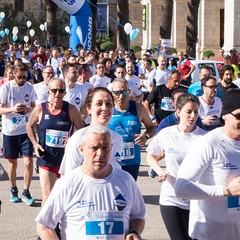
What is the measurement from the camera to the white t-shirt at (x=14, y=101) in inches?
384

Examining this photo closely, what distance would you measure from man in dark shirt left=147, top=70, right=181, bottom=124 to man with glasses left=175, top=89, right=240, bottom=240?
6709 millimetres

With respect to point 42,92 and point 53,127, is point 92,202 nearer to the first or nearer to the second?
point 53,127

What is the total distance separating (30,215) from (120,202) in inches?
187

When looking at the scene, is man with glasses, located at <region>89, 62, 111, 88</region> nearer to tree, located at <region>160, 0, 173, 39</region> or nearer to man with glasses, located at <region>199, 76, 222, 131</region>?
man with glasses, located at <region>199, 76, 222, 131</region>

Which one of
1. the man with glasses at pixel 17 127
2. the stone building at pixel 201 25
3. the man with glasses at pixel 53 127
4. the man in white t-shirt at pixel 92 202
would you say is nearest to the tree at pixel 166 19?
the stone building at pixel 201 25

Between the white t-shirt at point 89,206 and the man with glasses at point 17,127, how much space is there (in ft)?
16.6

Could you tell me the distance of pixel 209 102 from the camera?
988cm

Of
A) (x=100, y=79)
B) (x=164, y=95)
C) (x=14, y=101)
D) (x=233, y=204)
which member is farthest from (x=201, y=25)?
(x=233, y=204)

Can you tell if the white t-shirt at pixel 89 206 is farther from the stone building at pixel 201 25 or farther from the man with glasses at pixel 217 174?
the stone building at pixel 201 25

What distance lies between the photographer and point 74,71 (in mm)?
11039

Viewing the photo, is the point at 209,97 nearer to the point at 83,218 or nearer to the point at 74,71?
the point at 74,71

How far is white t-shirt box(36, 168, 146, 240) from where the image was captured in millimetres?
4180

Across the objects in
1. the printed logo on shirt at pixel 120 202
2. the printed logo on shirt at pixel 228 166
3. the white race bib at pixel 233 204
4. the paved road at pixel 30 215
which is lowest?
the paved road at pixel 30 215

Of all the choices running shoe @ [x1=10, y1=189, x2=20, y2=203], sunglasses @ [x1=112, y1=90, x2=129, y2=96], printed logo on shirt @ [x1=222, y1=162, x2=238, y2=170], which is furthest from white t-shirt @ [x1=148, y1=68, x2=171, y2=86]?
printed logo on shirt @ [x1=222, y1=162, x2=238, y2=170]
